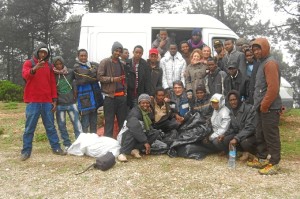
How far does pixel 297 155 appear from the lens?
6305mm

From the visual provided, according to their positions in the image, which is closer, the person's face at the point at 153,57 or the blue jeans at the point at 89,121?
the blue jeans at the point at 89,121

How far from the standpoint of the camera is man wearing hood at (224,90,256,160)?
5.58 m

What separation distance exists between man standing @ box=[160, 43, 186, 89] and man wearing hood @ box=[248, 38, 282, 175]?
2206mm

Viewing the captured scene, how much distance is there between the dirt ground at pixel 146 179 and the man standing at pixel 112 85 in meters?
0.89

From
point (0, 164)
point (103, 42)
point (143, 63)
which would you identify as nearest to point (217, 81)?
point (143, 63)

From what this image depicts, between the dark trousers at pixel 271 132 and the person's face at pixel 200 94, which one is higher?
the person's face at pixel 200 94

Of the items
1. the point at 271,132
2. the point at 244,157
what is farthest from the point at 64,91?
the point at 271,132

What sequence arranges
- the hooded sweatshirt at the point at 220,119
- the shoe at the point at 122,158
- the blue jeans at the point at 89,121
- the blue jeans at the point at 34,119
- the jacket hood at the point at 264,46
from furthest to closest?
the blue jeans at the point at 89,121 → the hooded sweatshirt at the point at 220,119 → the blue jeans at the point at 34,119 → the shoe at the point at 122,158 → the jacket hood at the point at 264,46

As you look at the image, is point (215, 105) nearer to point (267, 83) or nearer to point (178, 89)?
point (178, 89)

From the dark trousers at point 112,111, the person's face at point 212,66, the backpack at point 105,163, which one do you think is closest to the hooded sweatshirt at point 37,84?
the dark trousers at point 112,111

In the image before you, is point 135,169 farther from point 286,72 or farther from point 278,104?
point 286,72

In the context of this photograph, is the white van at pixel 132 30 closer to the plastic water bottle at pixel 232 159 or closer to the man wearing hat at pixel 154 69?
the man wearing hat at pixel 154 69

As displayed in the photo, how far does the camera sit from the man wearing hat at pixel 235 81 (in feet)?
20.1

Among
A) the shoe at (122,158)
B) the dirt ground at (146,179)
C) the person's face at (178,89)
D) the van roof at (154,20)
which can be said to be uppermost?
A: the van roof at (154,20)
